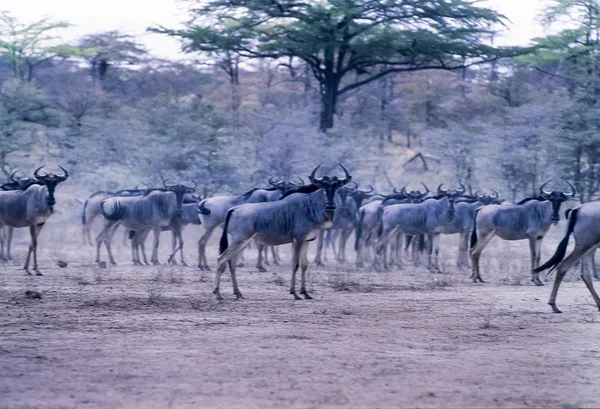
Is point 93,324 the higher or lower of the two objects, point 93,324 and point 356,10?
the lower

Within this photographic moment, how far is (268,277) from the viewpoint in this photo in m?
15.4

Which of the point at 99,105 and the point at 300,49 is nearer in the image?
the point at 300,49

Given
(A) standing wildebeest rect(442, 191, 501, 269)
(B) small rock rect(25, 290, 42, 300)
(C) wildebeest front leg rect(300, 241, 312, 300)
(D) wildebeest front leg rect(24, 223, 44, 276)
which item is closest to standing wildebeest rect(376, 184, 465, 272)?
(A) standing wildebeest rect(442, 191, 501, 269)

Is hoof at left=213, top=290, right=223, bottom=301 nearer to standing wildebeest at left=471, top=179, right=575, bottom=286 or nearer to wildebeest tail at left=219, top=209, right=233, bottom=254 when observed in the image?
wildebeest tail at left=219, top=209, right=233, bottom=254

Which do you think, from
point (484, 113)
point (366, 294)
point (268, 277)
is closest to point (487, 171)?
point (484, 113)

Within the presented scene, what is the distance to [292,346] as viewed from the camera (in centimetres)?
812

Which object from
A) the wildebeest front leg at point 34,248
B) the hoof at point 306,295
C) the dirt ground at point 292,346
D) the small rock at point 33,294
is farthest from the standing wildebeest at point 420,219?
the small rock at point 33,294

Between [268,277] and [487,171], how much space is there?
16664 millimetres

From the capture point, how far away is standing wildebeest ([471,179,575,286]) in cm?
1561

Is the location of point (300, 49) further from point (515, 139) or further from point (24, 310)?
point (24, 310)

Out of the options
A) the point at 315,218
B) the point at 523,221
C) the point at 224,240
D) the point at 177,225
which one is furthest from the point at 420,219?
the point at 224,240

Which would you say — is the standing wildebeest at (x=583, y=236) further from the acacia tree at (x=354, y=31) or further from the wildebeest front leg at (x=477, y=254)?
the acacia tree at (x=354, y=31)

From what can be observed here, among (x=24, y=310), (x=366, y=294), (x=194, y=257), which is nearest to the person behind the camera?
(x=24, y=310)

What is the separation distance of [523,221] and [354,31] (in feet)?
54.6
